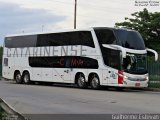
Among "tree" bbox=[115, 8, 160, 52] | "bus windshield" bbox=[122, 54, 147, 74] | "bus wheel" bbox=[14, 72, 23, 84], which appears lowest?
"bus wheel" bbox=[14, 72, 23, 84]

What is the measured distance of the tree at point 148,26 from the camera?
64750 mm

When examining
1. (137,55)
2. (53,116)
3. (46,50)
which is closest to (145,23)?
(46,50)

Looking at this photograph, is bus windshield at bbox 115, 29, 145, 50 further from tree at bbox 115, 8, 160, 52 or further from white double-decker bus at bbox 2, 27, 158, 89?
tree at bbox 115, 8, 160, 52

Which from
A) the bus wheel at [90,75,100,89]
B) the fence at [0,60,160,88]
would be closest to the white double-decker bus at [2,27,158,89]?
the bus wheel at [90,75,100,89]

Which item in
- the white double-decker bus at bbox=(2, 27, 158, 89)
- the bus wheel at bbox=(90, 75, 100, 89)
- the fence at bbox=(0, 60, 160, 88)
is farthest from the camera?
the fence at bbox=(0, 60, 160, 88)

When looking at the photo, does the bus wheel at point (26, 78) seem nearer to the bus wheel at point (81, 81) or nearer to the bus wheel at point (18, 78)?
the bus wheel at point (18, 78)

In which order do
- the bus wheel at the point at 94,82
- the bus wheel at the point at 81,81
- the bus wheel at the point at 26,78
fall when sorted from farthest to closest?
the bus wheel at the point at 26,78 < the bus wheel at the point at 81,81 < the bus wheel at the point at 94,82

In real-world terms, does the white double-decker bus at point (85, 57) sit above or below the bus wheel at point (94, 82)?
above

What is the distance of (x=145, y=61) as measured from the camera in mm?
27703

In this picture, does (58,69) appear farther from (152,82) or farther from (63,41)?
(152,82)

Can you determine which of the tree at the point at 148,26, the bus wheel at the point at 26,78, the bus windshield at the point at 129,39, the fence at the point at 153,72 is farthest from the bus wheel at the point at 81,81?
the tree at the point at 148,26

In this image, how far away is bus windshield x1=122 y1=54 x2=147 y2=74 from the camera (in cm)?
2688

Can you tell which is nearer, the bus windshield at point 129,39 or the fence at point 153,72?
the bus windshield at point 129,39

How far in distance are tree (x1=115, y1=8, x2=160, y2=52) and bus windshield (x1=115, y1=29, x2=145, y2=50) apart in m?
36.8
